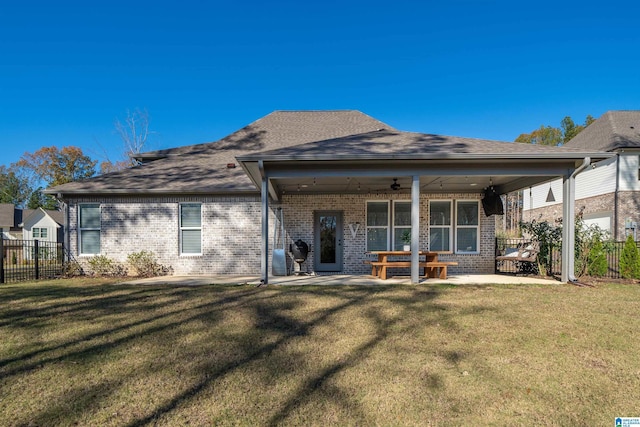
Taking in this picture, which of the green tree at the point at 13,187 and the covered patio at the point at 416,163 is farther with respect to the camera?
the green tree at the point at 13,187

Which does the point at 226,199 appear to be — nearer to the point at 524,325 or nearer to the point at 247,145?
the point at 247,145

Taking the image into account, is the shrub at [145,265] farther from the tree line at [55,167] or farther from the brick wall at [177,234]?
the tree line at [55,167]

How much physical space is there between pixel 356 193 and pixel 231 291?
5511 mm

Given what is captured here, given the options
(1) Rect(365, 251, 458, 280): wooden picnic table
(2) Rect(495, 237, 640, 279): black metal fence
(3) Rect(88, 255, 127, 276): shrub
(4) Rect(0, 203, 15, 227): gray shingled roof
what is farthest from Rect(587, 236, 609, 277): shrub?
(4) Rect(0, 203, 15, 227): gray shingled roof

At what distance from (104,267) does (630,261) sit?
14839 mm

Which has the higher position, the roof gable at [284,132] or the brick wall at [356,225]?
the roof gable at [284,132]

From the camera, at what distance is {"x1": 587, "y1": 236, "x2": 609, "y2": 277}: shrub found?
9828mm

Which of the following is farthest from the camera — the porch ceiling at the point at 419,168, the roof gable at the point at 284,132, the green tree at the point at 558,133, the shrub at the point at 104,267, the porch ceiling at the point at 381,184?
the green tree at the point at 558,133

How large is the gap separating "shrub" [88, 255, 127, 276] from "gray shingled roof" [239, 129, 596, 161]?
20.4 feet

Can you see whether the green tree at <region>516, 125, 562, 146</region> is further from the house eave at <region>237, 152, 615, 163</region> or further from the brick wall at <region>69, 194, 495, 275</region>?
the brick wall at <region>69, 194, 495, 275</region>

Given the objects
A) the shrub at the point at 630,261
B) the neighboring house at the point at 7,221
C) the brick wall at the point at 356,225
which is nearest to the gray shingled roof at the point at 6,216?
the neighboring house at the point at 7,221

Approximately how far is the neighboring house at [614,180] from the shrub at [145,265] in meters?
14.7

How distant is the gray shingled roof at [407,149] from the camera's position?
7934mm

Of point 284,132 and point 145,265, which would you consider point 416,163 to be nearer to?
point 284,132
